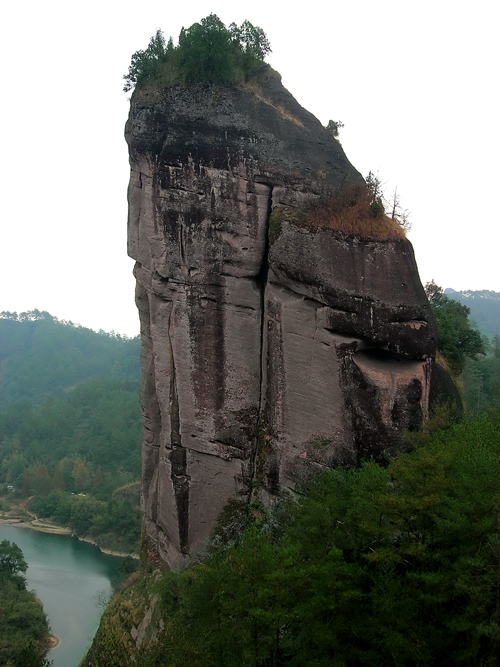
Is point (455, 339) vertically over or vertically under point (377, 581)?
over

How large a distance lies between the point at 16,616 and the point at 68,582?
870 centimetres

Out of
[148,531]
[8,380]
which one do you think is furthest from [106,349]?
[148,531]

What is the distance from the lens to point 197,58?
13.7m

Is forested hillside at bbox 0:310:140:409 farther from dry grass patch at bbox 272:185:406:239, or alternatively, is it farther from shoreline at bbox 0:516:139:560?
dry grass patch at bbox 272:185:406:239

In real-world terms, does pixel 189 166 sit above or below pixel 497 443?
above

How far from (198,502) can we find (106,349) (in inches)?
4591

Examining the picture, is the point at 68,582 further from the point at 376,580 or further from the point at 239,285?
the point at 376,580

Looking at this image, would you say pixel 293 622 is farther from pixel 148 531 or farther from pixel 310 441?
pixel 148 531

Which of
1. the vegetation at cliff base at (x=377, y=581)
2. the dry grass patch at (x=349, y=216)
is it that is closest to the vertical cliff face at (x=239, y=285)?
the dry grass patch at (x=349, y=216)

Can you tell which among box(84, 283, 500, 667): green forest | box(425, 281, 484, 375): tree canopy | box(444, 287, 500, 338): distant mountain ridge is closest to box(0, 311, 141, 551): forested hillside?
box(425, 281, 484, 375): tree canopy

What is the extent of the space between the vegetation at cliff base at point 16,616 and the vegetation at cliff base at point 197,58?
18.9 metres

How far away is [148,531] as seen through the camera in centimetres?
1538

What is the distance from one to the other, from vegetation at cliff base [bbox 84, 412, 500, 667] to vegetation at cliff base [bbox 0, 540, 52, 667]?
15.1 m

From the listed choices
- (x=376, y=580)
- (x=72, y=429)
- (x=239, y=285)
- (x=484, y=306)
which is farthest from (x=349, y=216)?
(x=484, y=306)
